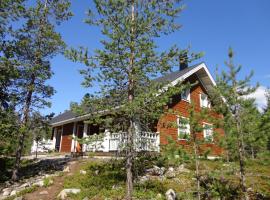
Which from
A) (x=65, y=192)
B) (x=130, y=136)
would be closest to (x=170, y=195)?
(x=130, y=136)

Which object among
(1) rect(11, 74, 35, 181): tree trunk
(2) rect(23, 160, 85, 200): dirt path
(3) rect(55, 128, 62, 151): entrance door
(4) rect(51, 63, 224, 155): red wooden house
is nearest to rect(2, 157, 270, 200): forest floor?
(2) rect(23, 160, 85, 200): dirt path

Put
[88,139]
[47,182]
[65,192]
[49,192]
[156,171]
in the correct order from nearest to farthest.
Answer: [88,139], [65,192], [49,192], [47,182], [156,171]

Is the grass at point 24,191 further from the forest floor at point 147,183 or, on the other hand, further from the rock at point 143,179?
the rock at point 143,179

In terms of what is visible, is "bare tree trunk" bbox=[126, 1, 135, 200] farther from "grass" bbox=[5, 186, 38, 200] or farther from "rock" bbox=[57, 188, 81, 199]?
"grass" bbox=[5, 186, 38, 200]

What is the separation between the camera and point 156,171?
13453 mm

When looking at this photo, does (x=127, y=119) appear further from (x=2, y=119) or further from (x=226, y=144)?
(x=2, y=119)

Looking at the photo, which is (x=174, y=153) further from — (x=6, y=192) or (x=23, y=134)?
(x=23, y=134)

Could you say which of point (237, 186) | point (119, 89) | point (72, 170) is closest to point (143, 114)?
point (119, 89)

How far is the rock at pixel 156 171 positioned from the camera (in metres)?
13.3

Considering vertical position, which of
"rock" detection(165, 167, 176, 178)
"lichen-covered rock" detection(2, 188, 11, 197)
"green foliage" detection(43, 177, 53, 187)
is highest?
"rock" detection(165, 167, 176, 178)

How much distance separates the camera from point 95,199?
10242mm

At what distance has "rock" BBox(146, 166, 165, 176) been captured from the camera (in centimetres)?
1331

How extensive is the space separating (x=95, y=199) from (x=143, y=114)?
12.2 ft

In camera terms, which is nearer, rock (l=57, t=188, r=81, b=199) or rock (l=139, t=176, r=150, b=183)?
rock (l=57, t=188, r=81, b=199)
